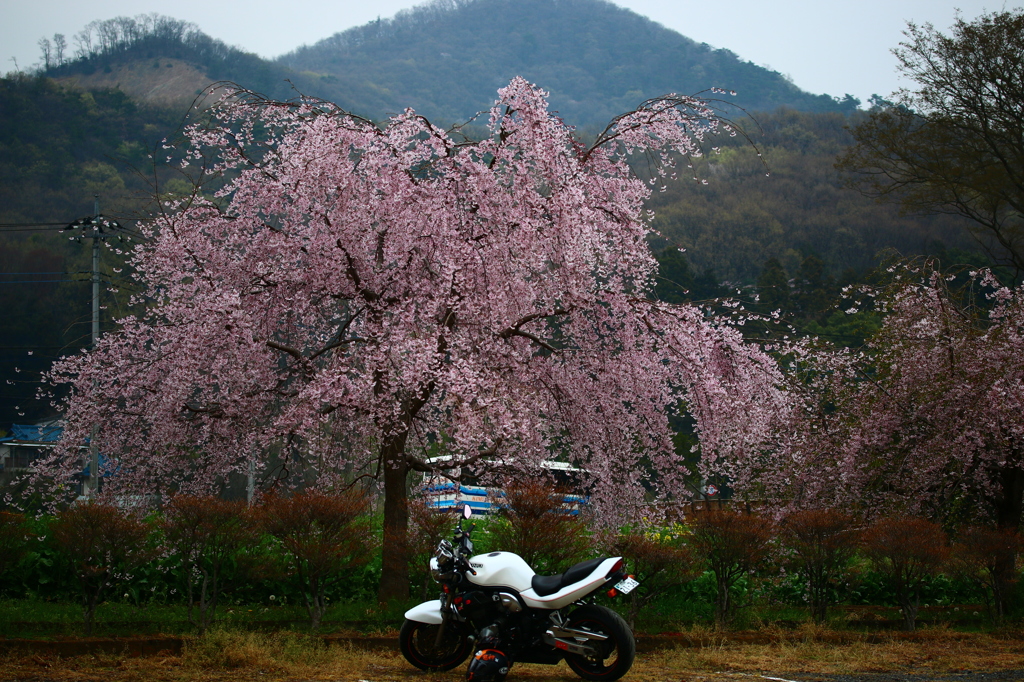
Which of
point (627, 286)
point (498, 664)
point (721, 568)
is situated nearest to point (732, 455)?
point (721, 568)

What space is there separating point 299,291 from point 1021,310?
8446 millimetres

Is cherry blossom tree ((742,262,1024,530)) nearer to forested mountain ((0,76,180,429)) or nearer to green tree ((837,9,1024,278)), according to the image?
green tree ((837,9,1024,278))

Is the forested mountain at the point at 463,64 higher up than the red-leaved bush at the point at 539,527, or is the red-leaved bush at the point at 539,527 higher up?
the forested mountain at the point at 463,64

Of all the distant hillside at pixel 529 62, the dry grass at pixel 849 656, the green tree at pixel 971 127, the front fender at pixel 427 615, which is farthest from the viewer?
the distant hillside at pixel 529 62

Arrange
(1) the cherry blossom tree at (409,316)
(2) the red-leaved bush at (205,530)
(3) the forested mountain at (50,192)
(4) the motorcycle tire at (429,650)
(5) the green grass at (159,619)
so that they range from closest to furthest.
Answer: (4) the motorcycle tire at (429,650) → (2) the red-leaved bush at (205,530) → (5) the green grass at (159,619) → (1) the cherry blossom tree at (409,316) → (3) the forested mountain at (50,192)

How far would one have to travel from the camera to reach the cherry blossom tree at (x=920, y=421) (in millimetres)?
9109

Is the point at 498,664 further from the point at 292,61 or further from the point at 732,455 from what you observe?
the point at 292,61

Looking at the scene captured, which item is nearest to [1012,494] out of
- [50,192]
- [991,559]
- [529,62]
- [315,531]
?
[991,559]

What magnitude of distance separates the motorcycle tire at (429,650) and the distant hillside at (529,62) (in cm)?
6941

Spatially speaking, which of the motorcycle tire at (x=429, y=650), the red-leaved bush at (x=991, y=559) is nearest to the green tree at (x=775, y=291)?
the red-leaved bush at (x=991, y=559)

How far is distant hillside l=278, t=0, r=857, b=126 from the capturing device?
88812 millimetres

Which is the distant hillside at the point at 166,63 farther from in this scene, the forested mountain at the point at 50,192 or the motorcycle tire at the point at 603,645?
the motorcycle tire at the point at 603,645

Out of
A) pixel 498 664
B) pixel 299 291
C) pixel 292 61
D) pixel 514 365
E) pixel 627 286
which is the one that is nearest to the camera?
pixel 498 664

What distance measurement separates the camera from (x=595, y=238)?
8.04 meters
